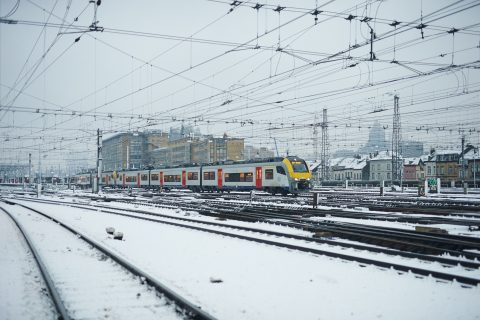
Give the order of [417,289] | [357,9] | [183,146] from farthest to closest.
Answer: [183,146]
[357,9]
[417,289]

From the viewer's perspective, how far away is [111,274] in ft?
23.9

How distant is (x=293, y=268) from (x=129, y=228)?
781 centimetres

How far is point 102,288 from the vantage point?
638cm

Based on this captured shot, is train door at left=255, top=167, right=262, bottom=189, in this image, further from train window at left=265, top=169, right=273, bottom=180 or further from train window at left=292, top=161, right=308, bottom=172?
train window at left=292, top=161, right=308, bottom=172

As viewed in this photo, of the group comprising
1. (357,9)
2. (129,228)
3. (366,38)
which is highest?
(357,9)

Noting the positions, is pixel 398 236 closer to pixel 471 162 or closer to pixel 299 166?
pixel 299 166

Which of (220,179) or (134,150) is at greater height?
(134,150)

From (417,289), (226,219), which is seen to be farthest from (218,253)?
(226,219)

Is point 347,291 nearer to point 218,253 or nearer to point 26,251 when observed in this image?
point 218,253

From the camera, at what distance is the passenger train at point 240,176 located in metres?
30.9

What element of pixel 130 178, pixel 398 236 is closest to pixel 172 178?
pixel 130 178

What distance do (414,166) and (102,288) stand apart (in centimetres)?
8308

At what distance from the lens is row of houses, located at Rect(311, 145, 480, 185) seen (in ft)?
223

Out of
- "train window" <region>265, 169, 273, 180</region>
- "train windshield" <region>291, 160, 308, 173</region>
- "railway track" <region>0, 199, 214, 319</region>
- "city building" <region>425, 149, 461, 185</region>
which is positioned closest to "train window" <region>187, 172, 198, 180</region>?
"train window" <region>265, 169, 273, 180</region>
